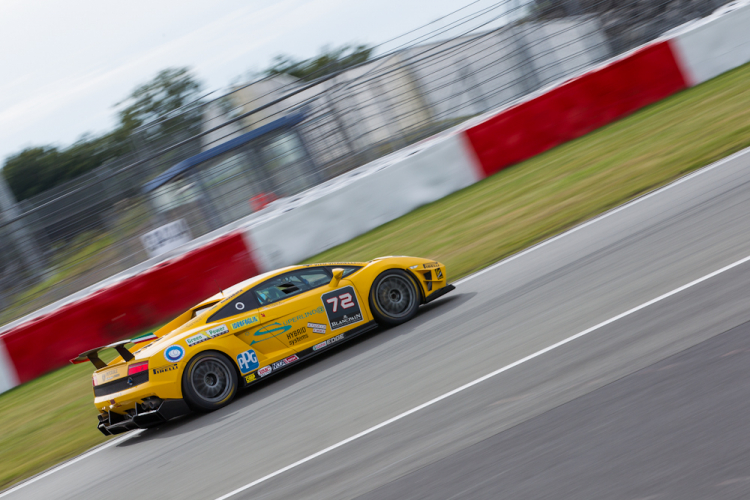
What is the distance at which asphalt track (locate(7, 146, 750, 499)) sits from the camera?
12.9 ft

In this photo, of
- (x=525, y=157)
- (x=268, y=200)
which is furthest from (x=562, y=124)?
(x=268, y=200)

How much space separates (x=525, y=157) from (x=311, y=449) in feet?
35.1

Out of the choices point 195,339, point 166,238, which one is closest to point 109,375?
point 195,339

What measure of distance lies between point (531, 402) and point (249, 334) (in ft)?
11.3

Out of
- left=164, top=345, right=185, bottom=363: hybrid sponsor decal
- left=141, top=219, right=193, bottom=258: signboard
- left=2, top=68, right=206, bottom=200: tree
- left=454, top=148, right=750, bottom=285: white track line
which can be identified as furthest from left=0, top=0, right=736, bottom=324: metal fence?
left=2, top=68, right=206, bottom=200: tree

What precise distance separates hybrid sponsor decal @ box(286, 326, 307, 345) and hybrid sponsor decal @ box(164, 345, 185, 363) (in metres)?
1.11

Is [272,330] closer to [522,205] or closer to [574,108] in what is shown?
[522,205]

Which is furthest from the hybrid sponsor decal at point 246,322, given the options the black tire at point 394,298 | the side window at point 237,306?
the black tire at point 394,298

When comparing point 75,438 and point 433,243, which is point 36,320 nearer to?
point 75,438

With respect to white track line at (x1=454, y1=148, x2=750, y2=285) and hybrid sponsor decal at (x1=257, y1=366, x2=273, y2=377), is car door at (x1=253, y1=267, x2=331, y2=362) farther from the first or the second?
white track line at (x1=454, y1=148, x2=750, y2=285)

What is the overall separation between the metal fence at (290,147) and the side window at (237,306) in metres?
8.05

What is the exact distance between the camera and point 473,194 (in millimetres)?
Answer: 13961

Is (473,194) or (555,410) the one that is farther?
(473,194)

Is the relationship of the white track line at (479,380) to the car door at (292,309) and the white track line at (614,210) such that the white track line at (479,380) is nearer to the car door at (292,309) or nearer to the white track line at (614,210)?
the car door at (292,309)
